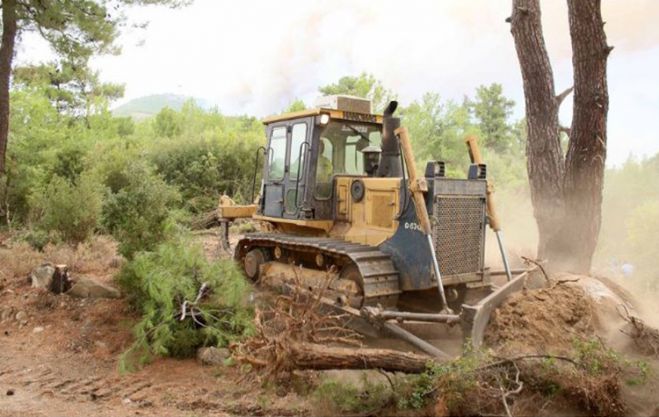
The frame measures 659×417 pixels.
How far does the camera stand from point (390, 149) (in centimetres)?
698

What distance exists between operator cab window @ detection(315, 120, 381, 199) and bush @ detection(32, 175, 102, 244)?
4462 millimetres

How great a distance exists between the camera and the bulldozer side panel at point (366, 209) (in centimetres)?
657

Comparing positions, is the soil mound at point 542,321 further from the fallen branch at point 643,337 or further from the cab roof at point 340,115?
the cab roof at point 340,115

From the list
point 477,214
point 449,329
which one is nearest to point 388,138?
point 477,214

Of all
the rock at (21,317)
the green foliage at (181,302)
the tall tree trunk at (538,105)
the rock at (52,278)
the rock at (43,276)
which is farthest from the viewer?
the tall tree trunk at (538,105)

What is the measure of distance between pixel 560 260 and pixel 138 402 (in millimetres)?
5950

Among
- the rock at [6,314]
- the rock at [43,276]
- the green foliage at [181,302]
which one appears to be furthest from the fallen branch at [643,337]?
the rock at [6,314]

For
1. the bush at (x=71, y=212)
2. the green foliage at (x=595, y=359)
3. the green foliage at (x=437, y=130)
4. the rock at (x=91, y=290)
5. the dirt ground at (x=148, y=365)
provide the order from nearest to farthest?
the green foliage at (x=595, y=359)
the dirt ground at (x=148, y=365)
the rock at (x=91, y=290)
the bush at (x=71, y=212)
the green foliage at (x=437, y=130)

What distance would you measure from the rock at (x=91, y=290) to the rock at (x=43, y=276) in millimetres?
404

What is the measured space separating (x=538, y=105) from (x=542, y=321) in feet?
14.5

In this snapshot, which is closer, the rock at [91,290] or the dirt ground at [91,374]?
the dirt ground at [91,374]

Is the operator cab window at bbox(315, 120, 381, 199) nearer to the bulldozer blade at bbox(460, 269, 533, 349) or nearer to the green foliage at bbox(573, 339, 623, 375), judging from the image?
the bulldozer blade at bbox(460, 269, 533, 349)

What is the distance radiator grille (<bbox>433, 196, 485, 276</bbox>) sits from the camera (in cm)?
613

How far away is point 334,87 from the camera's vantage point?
36094 millimetres
